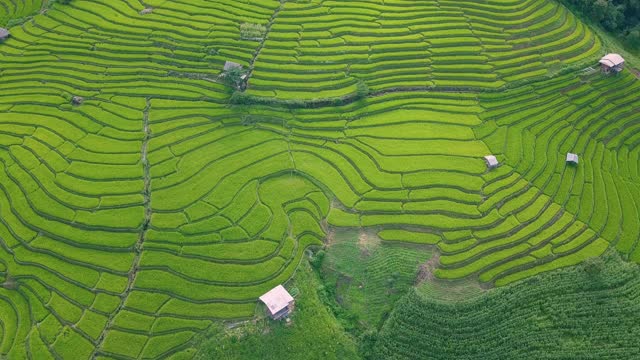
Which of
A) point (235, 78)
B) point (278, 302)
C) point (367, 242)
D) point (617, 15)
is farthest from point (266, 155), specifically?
point (617, 15)

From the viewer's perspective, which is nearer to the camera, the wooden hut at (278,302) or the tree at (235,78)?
the wooden hut at (278,302)

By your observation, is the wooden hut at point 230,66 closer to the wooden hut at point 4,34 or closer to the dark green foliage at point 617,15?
the wooden hut at point 4,34

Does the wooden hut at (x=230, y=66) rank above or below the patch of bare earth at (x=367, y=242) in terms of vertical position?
above

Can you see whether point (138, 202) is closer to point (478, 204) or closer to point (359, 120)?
point (359, 120)

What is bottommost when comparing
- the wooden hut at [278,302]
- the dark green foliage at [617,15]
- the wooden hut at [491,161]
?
the wooden hut at [278,302]

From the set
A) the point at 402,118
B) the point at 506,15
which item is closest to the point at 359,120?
the point at 402,118

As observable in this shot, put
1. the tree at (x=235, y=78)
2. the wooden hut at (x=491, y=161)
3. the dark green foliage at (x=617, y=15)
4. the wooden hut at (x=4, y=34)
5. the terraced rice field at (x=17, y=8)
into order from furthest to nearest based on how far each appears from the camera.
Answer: the terraced rice field at (x=17, y=8) < the dark green foliage at (x=617, y=15) < the wooden hut at (x=4, y=34) < the tree at (x=235, y=78) < the wooden hut at (x=491, y=161)

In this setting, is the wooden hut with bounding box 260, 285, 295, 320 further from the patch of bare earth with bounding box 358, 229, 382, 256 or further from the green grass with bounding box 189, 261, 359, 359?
the patch of bare earth with bounding box 358, 229, 382, 256

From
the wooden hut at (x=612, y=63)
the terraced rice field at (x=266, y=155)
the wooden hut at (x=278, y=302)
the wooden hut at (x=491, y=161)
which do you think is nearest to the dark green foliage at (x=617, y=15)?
the terraced rice field at (x=266, y=155)
